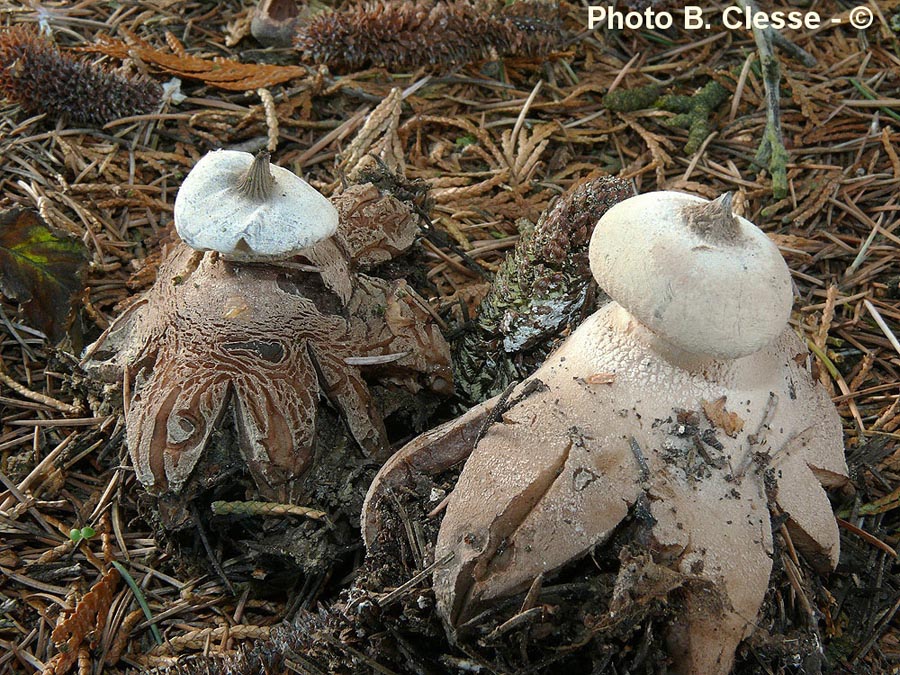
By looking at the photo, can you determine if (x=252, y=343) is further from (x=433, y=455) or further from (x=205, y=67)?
(x=205, y=67)

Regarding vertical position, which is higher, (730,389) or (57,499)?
(730,389)

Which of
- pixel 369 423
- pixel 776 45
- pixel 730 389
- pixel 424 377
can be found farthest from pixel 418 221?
pixel 776 45

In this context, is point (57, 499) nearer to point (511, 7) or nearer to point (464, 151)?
point (464, 151)

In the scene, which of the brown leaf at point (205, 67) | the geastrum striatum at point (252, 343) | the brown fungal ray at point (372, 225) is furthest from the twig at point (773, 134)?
the brown leaf at point (205, 67)

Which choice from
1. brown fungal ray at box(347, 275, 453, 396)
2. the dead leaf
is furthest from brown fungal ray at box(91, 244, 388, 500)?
the dead leaf

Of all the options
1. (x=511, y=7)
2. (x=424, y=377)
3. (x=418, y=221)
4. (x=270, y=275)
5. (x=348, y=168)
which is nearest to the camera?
(x=270, y=275)

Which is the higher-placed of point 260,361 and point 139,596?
point 260,361

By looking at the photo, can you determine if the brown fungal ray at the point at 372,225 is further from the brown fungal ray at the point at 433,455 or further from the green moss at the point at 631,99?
the green moss at the point at 631,99

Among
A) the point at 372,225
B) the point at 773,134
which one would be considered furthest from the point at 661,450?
the point at 773,134
